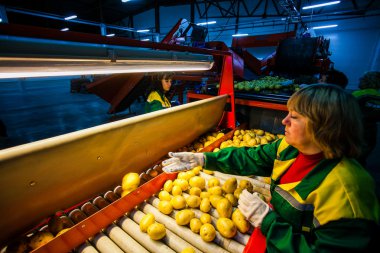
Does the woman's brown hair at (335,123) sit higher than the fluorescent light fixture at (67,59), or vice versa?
the fluorescent light fixture at (67,59)

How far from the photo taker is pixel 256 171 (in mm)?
2055

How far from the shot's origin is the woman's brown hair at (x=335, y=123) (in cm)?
117

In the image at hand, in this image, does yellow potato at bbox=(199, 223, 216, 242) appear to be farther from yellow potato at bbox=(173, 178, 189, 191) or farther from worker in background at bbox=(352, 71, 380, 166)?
worker in background at bbox=(352, 71, 380, 166)

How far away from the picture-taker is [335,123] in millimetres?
1173

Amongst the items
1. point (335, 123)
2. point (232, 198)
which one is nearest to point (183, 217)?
point (232, 198)

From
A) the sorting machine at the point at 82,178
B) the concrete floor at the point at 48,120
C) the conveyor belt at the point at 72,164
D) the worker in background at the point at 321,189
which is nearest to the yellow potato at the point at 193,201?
the sorting machine at the point at 82,178

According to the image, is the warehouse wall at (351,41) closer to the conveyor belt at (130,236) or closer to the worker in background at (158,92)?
the worker in background at (158,92)

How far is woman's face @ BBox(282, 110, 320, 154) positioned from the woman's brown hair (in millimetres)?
49

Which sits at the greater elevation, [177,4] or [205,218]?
[177,4]

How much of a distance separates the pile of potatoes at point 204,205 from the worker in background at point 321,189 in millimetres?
232

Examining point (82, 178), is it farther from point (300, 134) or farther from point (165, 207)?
point (300, 134)

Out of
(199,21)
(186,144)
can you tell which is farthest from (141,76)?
(199,21)

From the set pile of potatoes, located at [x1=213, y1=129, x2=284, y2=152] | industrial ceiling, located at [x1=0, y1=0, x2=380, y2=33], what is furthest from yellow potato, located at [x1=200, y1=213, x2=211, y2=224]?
industrial ceiling, located at [x1=0, y1=0, x2=380, y2=33]

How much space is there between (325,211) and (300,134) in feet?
1.57
